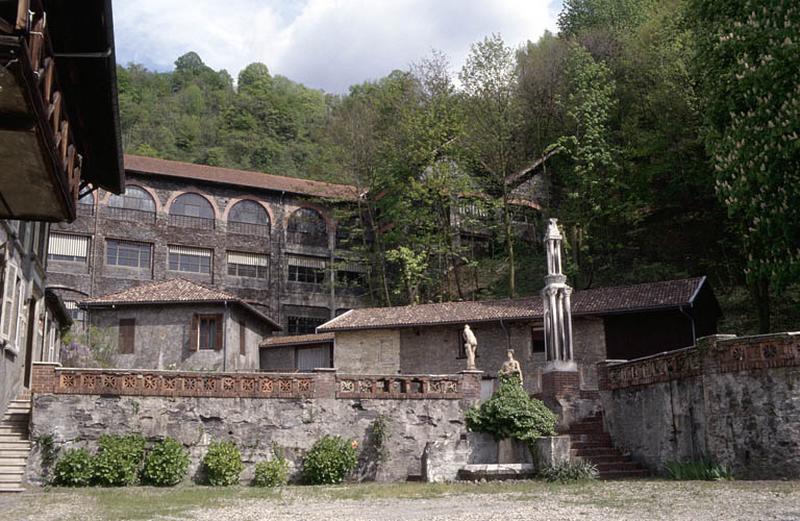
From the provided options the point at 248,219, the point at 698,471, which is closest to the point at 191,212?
the point at 248,219

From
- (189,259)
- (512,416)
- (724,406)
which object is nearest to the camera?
(724,406)

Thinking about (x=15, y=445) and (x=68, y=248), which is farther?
(x=68, y=248)

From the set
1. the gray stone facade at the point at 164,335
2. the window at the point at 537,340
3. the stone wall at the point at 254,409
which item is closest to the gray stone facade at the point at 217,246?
the gray stone facade at the point at 164,335

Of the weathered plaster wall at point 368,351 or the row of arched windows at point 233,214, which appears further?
the row of arched windows at point 233,214

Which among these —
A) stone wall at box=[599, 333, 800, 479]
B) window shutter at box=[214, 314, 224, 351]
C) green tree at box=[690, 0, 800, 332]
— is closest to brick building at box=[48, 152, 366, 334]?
window shutter at box=[214, 314, 224, 351]

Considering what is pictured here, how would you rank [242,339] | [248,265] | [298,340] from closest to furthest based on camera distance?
[242,339], [298,340], [248,265]

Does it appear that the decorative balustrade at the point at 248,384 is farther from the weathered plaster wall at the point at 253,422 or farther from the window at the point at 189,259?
the window at the point at 189,259

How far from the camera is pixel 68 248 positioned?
40094mm

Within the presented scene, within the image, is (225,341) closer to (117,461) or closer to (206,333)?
(206,333)

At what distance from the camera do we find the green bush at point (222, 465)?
766 inches

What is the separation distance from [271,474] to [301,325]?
1001 inches

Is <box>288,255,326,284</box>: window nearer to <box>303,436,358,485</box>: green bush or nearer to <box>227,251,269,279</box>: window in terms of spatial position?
<box>227,251,269,279</box>: window

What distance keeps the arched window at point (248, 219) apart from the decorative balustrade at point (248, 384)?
24.1 meters

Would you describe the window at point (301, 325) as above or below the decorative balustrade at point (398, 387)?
above
